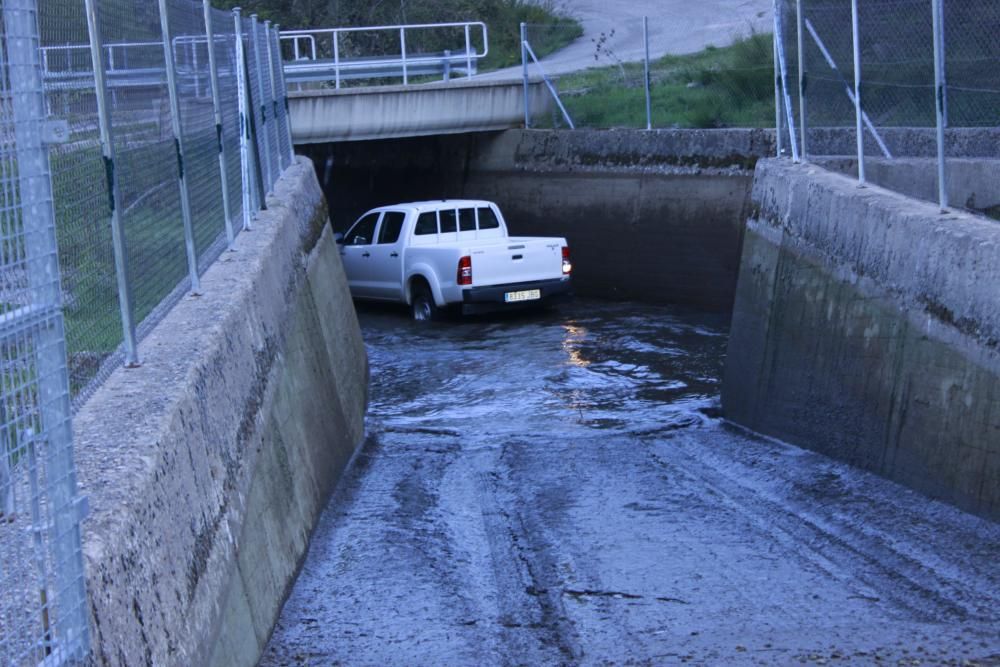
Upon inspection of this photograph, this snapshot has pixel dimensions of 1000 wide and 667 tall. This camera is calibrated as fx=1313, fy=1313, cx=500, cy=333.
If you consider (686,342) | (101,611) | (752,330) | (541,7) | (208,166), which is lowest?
(686,342)

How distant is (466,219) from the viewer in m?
21.2

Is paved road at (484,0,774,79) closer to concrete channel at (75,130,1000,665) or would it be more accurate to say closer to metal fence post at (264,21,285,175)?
metal fence post at (264,21,285,175)

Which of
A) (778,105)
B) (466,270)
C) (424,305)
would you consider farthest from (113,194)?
(424,305)

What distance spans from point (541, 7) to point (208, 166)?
116 ft

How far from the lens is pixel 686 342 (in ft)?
57.0

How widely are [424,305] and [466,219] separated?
1.70 meters

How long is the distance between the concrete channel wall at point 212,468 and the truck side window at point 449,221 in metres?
11.1

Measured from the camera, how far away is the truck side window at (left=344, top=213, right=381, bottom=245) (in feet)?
71.4

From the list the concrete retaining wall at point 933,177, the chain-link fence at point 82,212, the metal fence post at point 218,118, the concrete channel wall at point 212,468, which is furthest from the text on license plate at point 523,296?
the metal fence post at point 218,118

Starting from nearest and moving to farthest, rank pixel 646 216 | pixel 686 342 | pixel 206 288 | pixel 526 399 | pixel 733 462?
pixel 206 288, pixel 733 462, pixel 526 399, pixel 686 342, pixel 646 216

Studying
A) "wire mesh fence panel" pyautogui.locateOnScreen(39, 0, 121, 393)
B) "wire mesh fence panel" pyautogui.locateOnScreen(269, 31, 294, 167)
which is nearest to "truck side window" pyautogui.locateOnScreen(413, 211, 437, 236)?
"wire mesh fence panel" pyautogui.locateOnScreen(269, 31, 294, 167)

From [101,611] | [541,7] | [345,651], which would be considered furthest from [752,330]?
[541,7]

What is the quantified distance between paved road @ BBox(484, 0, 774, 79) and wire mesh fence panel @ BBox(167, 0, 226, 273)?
21313 millimetres

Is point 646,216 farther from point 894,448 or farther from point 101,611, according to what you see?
point 101,611
